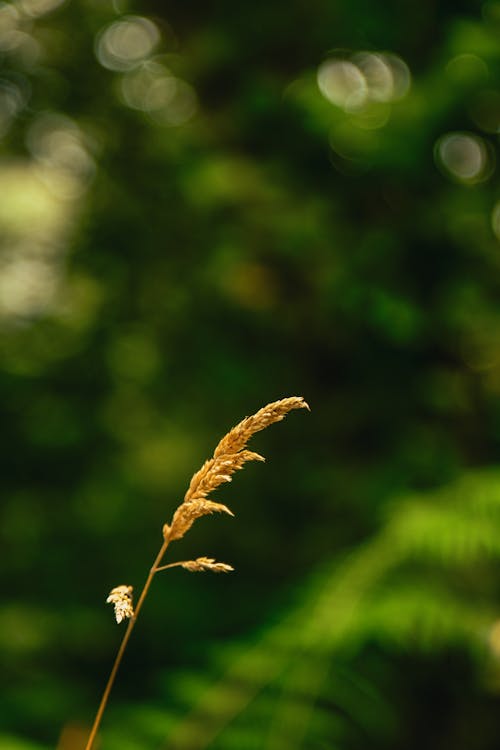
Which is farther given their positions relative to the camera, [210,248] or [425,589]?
[210,248]

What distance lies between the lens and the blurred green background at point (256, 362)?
5.15 feet

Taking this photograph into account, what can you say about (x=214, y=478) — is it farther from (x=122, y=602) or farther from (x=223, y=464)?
(x=122, y=602)

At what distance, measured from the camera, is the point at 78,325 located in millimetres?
3398

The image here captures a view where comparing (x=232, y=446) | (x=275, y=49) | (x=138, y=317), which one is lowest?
(x=232, y=446)

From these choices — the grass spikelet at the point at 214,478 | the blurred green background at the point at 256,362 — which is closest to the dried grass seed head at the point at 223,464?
the grass spikelet at the point at 214,478

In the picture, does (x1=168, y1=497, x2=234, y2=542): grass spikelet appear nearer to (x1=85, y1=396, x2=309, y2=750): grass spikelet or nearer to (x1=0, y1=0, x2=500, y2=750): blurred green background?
(x1=85, y1=396, x2=309, y2=750): grass spikelet

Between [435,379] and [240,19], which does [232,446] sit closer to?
[435,379]

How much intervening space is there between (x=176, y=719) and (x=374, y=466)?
1.36 m

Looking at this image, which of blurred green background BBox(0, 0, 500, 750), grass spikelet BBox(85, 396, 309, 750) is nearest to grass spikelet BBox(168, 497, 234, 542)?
grass spikelet BBox(85, 396, 309, 750)

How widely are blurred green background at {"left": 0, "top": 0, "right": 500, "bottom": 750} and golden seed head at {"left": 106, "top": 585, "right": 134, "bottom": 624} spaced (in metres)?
0.57

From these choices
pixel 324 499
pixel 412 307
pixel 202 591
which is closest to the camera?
pixel 412 307

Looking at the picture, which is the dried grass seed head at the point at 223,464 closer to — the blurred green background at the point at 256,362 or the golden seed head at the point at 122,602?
the golden seed head at the point at 122,602

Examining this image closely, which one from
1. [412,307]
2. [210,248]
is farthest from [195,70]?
[412,307]

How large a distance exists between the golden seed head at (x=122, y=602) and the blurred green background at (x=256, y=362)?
1.87 ft
